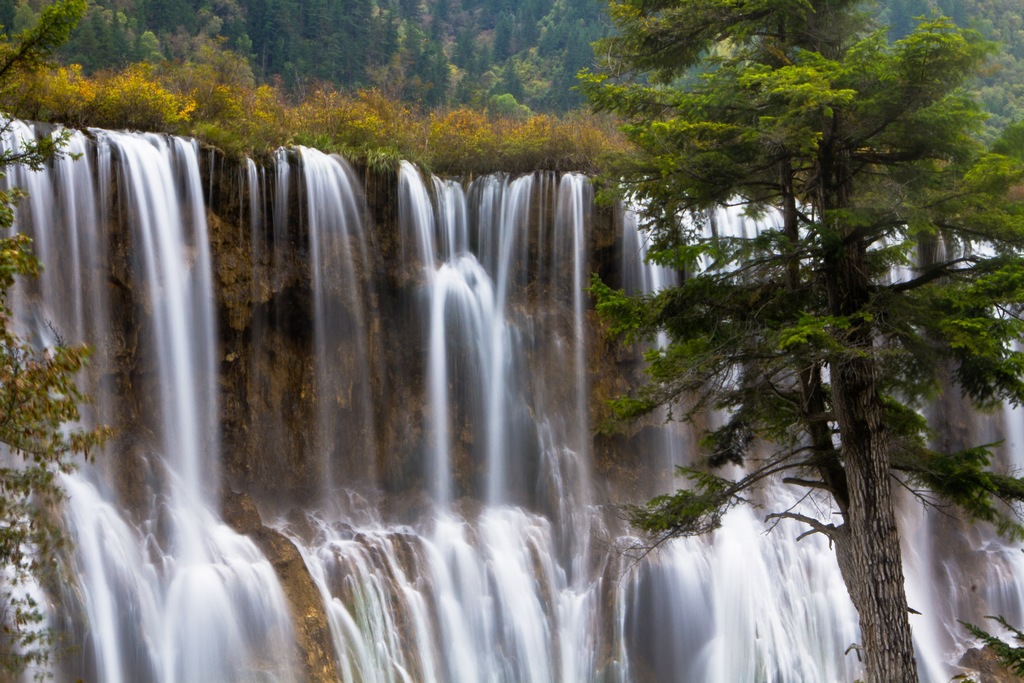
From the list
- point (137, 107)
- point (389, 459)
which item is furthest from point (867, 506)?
point (137, 107)

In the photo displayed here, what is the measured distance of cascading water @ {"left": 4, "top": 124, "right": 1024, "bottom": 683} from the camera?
15250mm

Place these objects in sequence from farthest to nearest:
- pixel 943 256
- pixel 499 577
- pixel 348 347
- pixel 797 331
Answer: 1. pixel 943 256
2. pixel 348 347
3. pixel 499 577
4. pixel 797 331

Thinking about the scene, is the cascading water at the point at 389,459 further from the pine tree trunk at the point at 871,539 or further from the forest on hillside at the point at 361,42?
the forest on hillside at the point at 361,42

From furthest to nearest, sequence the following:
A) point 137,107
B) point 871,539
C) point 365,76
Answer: point 365,76 → point 137,107 → point 871,539

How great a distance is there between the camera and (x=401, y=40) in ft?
157

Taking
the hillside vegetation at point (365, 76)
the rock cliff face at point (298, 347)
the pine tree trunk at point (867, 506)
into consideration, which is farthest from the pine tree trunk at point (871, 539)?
the rock cliff face at point (298, 347)

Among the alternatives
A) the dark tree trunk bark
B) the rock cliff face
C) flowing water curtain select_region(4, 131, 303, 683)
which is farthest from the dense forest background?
the dark tree trunk bark

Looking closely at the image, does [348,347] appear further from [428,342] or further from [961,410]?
[961,410]

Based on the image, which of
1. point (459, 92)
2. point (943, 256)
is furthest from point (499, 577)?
point (459, 92)

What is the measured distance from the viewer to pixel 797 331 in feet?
28.2

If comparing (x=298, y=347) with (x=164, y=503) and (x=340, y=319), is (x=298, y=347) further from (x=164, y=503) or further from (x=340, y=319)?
(x=164, y=503)

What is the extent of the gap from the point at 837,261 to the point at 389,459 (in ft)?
36.4

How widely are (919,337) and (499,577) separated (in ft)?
33.1

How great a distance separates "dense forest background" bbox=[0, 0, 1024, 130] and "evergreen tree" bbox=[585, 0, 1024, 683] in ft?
64.7
